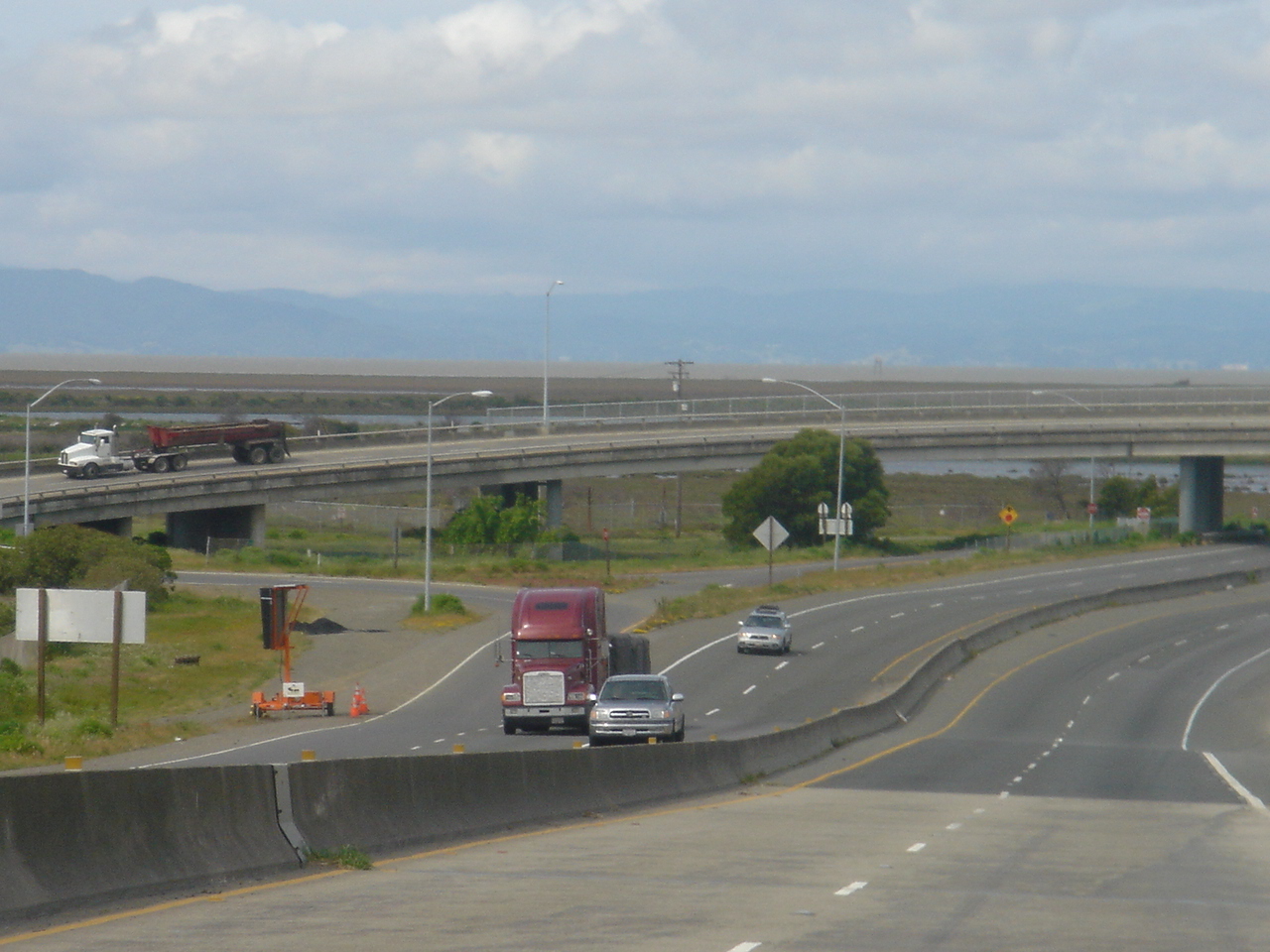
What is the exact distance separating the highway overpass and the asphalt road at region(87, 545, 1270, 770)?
9978 mm

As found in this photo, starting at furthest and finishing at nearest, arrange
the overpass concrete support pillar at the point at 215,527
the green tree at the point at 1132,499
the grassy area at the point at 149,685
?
the green tree at the point at 1132,499
the overpass concrete support pillar at the point at 215,527
the grassy area at the point at 149,685

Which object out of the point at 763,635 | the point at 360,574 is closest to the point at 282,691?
the point at 763,635

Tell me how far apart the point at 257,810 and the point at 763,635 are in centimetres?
4031

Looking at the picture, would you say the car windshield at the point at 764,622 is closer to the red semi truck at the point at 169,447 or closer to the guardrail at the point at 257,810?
the guardrail at the point at 257,810

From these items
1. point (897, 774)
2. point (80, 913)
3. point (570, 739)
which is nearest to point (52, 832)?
point (80, 913)

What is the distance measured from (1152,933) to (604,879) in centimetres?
451

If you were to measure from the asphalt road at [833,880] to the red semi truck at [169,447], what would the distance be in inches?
2266

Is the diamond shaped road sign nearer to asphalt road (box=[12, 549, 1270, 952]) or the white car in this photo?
the white car

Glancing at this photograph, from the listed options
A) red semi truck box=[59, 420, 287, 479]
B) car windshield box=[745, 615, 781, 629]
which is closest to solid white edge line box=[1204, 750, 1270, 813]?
car windshield box=[745, 615, 781, 629]

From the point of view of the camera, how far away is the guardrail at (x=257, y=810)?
1002 centimetres

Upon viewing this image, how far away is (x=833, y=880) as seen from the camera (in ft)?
44.6

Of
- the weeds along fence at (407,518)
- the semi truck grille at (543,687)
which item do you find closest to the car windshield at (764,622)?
the semi truck grille at (543,687)

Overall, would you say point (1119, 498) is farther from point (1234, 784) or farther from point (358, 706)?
point (1234, 784)

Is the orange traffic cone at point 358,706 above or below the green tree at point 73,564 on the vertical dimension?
below
